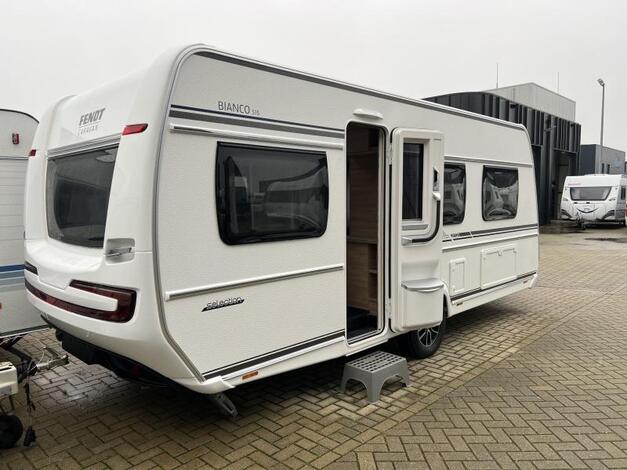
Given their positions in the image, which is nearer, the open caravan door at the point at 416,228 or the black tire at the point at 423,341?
the open caravan door at the point at 416,228

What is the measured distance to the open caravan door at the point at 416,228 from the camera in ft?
14.5

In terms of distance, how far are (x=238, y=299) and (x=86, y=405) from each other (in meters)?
1.77

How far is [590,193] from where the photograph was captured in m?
20.8

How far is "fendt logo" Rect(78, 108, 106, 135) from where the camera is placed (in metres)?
3.43

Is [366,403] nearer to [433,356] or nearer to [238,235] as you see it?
[433,356]

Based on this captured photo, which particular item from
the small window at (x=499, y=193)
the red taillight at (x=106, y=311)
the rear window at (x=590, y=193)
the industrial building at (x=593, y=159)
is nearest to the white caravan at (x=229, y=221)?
the red taillight at (x=106, y=311)

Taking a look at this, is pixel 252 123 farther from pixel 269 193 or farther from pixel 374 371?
pixel 374 371

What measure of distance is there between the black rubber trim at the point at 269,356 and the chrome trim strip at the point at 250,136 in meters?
1.44

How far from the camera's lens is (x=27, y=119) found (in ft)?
15.0

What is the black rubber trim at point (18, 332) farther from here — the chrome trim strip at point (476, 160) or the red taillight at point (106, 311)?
the chrome trim strip at point (476, 160)

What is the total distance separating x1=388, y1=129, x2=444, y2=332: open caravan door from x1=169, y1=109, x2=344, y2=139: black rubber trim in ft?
2.66

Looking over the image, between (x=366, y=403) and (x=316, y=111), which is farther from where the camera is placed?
(x=366, y=403)

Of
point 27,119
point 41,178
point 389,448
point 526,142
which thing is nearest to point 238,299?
point 389,448

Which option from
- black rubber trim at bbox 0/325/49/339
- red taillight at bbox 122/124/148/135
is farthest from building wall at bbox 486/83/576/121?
red taillight at bbox 122/124/148/135
